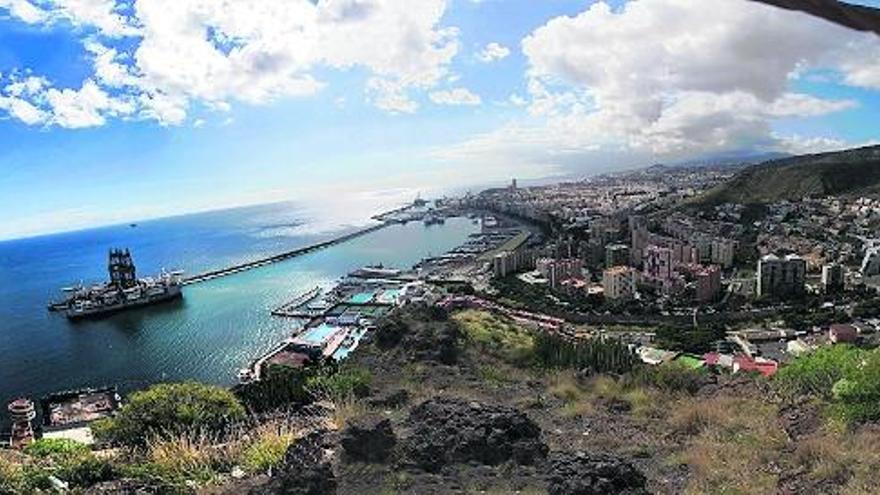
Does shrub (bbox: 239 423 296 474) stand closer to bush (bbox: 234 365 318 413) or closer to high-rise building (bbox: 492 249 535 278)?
bush (bbox: 234 365 318 413)

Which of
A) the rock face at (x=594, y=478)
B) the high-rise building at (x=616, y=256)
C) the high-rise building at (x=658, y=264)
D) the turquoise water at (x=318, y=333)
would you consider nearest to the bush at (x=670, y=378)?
the rock face at (x=594, y=478)

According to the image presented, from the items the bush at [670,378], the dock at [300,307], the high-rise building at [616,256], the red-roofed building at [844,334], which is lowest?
the dock at [300,307]

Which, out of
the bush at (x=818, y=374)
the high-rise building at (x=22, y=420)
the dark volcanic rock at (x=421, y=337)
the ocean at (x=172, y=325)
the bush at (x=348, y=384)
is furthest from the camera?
the ocean at (x=172, y=325)

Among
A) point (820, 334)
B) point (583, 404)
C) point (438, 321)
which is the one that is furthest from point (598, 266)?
point (583, 404)

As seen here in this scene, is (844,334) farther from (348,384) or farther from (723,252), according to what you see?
(723,252)

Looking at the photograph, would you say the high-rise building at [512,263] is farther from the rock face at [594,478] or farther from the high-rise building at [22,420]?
the rock face at [594,478]

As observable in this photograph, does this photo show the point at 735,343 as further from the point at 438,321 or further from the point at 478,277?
the point at 478,277
